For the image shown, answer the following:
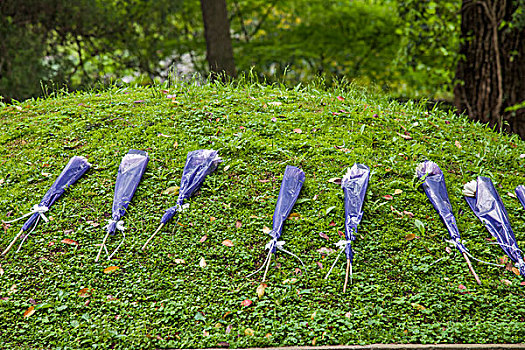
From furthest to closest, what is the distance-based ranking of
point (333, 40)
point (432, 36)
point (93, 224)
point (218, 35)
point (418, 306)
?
point (333, 40), point (218, 35), point (432, 36), point (93, 224), point (418, 306)

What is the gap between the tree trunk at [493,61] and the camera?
4.97 m

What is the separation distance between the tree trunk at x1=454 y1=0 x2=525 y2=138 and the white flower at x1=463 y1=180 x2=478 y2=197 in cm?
218

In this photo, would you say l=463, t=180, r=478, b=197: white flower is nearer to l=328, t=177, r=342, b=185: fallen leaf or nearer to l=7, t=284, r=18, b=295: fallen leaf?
l=328, t=177, r=342, b=185: fallen leaf

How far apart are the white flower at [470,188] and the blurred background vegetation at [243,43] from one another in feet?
9.95

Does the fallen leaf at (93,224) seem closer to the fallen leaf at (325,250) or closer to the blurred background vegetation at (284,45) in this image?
the fallen leaf at (325,250)

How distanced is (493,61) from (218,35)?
Answer: 3.49 meters

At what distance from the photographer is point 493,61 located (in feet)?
16.5

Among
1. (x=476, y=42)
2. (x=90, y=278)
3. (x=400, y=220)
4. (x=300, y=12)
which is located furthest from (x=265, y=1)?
(x=90, y=278)

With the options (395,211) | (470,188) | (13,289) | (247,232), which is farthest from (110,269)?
(470,188)

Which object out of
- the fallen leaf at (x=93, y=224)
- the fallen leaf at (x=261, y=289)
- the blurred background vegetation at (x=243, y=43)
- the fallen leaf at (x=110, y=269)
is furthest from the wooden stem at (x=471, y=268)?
the blurred background vegetation at (x=243, y=43)

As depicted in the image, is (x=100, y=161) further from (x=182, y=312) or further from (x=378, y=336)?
(x=378, y=336)

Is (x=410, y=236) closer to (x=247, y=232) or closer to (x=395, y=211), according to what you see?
(x=395, y=211)

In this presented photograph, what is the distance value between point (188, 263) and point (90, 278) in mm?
581

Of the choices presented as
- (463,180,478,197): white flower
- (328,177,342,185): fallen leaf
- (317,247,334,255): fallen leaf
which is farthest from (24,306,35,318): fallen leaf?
(463,180,478,197): white flower
